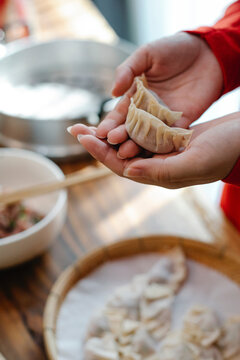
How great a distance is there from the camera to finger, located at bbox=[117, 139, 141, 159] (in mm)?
951

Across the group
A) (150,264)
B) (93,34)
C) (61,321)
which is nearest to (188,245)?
(150,264)

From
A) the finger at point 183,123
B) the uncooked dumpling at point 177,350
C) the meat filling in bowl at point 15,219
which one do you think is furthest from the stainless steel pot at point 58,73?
the uncooked dumpling at point 177,350

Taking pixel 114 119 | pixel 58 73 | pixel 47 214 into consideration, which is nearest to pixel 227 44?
pixel 114 119

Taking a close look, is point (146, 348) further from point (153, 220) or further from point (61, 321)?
point (153, 220)

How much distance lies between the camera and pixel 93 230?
→ 1466 mm

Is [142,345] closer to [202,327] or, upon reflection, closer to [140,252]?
[202,327]

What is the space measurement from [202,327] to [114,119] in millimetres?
596

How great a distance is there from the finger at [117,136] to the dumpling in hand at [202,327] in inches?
20.9

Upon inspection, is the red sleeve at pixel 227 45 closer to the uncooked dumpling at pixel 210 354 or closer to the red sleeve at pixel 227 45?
the red sleeve at pixel 227 45

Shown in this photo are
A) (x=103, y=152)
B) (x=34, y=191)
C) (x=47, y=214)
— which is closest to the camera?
(x=103, y=152)

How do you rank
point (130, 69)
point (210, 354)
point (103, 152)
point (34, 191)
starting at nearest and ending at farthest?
point (103, 152)
point (210, 354)
point (130, 69)
point (34, 191)

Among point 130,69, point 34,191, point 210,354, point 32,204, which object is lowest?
point 210,354

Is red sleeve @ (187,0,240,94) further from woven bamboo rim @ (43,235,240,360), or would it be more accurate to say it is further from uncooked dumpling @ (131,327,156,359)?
uncooked dumpling @ (131,327,156,359)

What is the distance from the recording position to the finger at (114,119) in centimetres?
99
